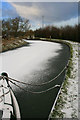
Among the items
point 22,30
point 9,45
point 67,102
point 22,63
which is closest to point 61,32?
point 22,30

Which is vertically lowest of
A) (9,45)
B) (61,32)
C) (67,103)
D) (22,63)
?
(67,103)

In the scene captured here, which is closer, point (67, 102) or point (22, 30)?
point (67, 102)

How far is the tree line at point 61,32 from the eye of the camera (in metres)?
23.9

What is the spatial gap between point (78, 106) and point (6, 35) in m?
20.2

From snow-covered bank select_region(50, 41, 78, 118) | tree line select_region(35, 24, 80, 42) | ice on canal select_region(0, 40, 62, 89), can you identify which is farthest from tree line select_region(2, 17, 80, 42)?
snow-covered bank select_region(50, 41, 78, 118)

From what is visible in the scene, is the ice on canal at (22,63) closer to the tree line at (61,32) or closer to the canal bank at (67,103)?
the canal bank at (67,103)

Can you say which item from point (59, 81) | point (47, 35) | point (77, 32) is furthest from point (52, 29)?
point (59, 81)

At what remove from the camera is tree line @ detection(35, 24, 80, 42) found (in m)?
23.9

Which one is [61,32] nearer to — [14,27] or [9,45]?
[14,27]

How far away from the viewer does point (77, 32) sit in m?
22.8

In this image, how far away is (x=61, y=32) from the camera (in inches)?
1150

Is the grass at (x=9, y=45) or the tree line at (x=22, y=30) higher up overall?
the tree line at (x=22, y=30)

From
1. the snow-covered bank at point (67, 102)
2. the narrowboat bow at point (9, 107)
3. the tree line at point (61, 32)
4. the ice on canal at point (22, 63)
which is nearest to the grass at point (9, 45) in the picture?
the ice on canal at point (22, 63)

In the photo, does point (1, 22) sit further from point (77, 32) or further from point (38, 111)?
point (38, 111)
